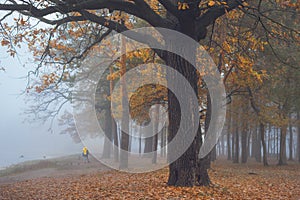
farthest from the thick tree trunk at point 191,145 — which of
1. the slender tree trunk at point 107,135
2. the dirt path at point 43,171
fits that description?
the slender tree trunk at point 107,135

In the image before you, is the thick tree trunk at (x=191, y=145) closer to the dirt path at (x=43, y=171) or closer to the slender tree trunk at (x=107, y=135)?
the dirt path at (x=43, y=171)

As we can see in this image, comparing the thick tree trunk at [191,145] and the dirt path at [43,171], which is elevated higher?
the thick tree trunk at [191,145]

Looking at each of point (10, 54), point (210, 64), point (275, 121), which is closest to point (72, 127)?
point (275, 121)

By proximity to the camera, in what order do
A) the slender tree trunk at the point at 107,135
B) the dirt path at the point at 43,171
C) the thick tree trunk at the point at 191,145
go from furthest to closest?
the slender tree trunk at the point at 107,135 < the dirt path at the point at 43,171 < the thick tree trunk at the point at 191,145

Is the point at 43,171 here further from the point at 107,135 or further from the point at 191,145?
the point at 191,145

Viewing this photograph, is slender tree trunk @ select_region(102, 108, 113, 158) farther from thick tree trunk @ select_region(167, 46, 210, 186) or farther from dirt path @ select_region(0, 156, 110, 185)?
thick tree trunk @ select_region(167, 46, 210, 186)

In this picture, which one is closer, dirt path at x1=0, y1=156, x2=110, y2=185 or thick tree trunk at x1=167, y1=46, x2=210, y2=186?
thick tree trunk at x1=167, y1=46, x2=210, y2=186

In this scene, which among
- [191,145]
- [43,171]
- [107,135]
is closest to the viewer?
[191,145]

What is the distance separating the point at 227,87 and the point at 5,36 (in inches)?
571

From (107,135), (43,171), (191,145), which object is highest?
(107,135)

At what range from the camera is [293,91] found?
23.1m

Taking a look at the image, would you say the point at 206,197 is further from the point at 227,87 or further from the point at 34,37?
the point at 227,87

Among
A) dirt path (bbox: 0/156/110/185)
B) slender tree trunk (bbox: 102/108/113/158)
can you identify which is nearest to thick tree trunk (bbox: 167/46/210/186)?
dirt path (bbox: 0/156/110/185)

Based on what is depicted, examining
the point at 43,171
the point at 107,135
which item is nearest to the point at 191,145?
the point at 43,171
